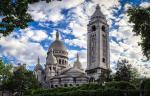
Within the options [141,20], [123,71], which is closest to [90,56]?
[123,71]

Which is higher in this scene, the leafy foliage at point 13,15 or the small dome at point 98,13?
the small dome at point 98,13

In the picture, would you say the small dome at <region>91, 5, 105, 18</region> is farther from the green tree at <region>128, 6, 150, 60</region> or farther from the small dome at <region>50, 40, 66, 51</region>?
the green tree at <region>128, 6, 150, 60</region>

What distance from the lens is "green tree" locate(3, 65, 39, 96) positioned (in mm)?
105975

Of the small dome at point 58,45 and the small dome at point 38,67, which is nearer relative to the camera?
the small dome at point 58,45

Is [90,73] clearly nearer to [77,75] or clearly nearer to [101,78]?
[77,75]

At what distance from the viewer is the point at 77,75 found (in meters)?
136

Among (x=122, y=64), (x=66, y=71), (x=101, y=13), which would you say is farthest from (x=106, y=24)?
(x=122, y=64)

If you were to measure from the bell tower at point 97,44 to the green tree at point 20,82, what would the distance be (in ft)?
153

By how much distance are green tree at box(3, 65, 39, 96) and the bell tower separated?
4661 cm

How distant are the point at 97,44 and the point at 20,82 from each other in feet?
192

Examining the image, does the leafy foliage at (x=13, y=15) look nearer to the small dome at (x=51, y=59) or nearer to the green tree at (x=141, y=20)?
the green tree at (x=141, y=20)

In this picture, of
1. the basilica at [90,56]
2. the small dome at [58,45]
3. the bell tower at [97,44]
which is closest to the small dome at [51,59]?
the basilica at [90,56]

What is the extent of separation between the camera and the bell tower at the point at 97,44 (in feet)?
507

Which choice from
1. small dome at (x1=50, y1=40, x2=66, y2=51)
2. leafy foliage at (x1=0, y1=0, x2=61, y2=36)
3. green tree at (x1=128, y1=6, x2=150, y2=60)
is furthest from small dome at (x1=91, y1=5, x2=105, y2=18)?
leafy foliage at (x1=0, y1=0, x2=61, y2=36)
